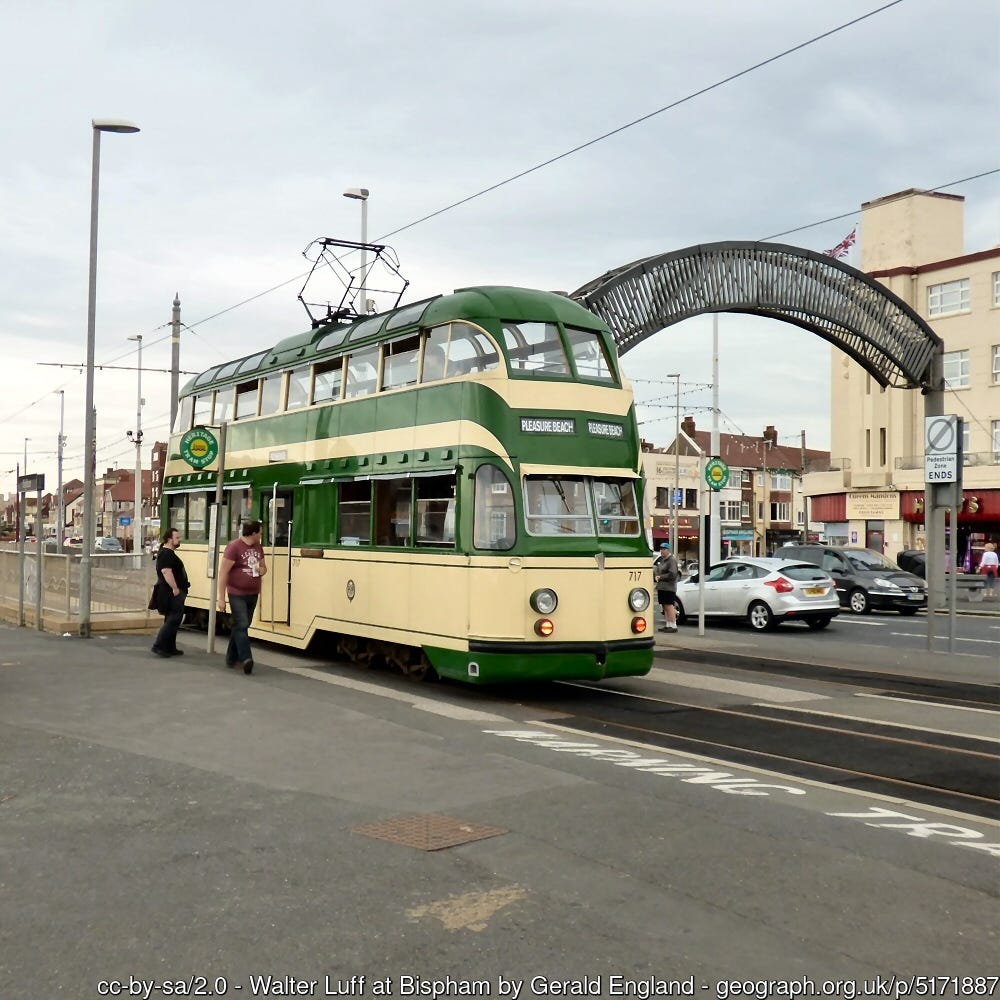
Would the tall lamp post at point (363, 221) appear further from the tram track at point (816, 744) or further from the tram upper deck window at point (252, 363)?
the tram track at point (816, 744)

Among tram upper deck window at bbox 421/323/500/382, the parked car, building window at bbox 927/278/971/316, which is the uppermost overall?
building window at bbox 927/278/971/316

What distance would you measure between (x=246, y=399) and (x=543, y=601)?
7791 mm

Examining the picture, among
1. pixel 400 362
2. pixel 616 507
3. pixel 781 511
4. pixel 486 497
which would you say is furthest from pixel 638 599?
pixel 781 511

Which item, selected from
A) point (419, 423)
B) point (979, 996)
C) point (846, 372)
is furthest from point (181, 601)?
point (846, 372)

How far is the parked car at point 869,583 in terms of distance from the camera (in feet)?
98.0

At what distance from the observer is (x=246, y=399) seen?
1777 cm

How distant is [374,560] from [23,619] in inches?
387

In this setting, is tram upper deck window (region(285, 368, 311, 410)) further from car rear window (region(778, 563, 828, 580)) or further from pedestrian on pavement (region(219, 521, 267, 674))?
car rear window (region(778, 563, 828, 580))

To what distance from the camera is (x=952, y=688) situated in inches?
571

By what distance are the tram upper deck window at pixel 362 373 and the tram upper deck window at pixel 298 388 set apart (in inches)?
50.5

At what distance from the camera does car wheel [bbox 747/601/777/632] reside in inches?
937

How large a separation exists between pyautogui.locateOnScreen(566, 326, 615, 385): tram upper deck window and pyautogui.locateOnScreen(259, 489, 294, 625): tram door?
510cm

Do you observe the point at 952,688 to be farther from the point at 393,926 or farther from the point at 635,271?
the point at 393,926

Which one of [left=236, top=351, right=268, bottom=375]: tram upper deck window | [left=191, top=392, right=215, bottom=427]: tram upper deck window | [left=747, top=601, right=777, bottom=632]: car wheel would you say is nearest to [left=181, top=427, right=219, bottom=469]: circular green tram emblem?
[left=236, top=351, right=268, bottom=375]: tram upper deck window
